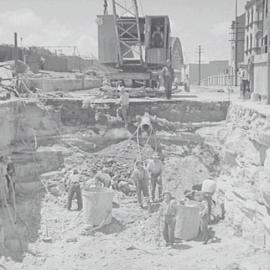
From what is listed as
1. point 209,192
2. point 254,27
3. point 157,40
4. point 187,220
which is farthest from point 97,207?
point 254,27

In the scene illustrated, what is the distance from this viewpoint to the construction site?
970 centimetres

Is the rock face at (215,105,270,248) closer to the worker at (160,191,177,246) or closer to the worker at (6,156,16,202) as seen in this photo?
the worker at (160,191,177,246)

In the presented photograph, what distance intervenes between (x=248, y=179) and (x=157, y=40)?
10.7 metres

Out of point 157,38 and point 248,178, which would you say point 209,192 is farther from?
point 157,38

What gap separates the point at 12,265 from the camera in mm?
9359

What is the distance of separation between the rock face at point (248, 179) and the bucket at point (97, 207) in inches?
114

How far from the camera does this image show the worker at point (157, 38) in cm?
2000

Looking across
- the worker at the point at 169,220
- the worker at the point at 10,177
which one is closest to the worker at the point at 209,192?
the worker at the point at 169,220

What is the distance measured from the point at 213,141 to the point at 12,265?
785cm

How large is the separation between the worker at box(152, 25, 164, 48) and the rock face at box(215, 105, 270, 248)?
24.1 feet

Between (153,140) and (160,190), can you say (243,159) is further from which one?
(153,140)

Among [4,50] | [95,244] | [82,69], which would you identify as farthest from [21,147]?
[82,69]

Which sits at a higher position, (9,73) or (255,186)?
(9,73)

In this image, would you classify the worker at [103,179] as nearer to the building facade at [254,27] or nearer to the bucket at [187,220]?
the bucket at [187,220]
